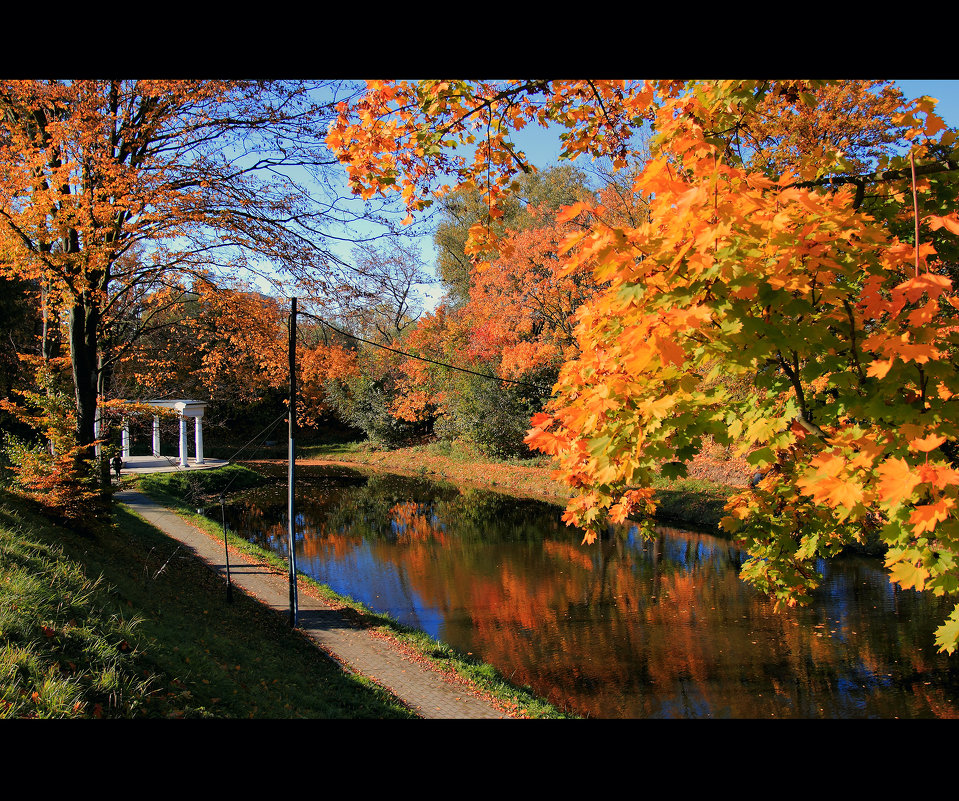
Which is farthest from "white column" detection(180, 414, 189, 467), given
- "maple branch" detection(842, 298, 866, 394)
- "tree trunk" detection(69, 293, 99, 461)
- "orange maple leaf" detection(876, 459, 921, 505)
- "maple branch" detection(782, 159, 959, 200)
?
"orange maple leaf" detection(876, 459, 921, 505)

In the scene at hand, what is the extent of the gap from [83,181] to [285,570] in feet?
30.4

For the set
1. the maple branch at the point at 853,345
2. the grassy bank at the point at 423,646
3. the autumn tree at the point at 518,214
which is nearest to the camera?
the maple branch at the point at 853,345

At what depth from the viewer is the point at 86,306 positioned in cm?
873

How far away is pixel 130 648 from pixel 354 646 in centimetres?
539

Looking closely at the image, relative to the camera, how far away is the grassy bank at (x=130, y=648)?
12.0ft

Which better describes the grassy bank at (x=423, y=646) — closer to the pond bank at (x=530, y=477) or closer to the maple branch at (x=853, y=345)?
the pond bank at (x=530, y=477)

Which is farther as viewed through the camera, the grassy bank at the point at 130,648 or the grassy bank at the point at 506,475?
the grassy bank at the point at 506,475

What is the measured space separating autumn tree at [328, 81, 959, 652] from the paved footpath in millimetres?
5289

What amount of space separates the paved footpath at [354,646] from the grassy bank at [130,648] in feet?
1.37

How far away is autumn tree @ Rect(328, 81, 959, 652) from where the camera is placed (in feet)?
6.37

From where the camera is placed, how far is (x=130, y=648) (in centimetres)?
465

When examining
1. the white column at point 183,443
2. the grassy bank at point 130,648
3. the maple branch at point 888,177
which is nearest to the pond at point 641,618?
the grassy bank at point 130,648

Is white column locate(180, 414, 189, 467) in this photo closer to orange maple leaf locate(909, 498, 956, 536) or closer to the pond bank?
the pond bank

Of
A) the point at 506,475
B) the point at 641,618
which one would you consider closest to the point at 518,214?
the point at 506,475
